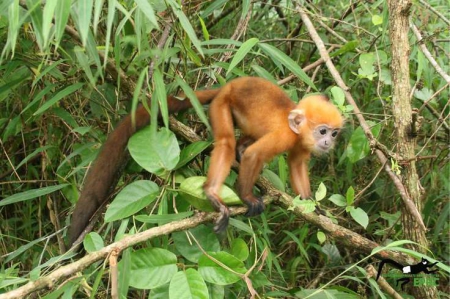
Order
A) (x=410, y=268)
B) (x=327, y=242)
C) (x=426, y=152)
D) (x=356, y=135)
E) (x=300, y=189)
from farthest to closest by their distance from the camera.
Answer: (x=426, y=152), (x=327, y=242), (x=300, y=189), (x=356, y=135), (x=410, y=268)

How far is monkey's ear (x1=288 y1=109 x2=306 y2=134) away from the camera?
349cm

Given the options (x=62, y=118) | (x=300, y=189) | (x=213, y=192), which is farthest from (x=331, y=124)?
(x=62, y=118)

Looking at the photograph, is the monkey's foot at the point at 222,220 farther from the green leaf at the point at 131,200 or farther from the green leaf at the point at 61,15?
the green leaf at the point at 61,15

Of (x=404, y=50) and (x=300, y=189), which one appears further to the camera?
Result: (x=300, y=189)

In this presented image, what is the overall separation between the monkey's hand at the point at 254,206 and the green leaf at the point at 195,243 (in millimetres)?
319

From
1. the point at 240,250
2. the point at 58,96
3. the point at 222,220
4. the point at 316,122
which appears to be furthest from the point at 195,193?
the point at 316,122

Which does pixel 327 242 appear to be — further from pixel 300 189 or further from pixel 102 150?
pixel 102 150

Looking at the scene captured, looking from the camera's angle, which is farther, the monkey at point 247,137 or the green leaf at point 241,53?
the monkey at point 247,137

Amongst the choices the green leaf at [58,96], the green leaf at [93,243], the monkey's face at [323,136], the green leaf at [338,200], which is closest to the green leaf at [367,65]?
the monkey's face at [323,136]

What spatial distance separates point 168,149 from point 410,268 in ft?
4.66

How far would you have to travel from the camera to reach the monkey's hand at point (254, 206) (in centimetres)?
319

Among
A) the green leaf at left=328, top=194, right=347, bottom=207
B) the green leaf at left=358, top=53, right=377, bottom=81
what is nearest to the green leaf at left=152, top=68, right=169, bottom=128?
the green leaf at left=328, top=194, right=347, bottom=207

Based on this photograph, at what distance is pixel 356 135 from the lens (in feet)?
11.2

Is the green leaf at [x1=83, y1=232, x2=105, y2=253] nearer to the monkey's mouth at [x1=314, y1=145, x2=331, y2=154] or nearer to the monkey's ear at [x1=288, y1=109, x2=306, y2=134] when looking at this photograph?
the monkey's ear at [x1=288, y1=109, x2=306, y2=134]
